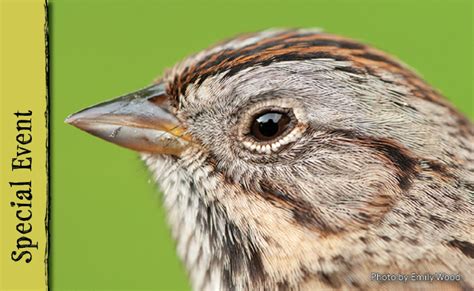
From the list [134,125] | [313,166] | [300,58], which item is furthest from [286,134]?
[134,125]

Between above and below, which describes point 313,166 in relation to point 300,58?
below

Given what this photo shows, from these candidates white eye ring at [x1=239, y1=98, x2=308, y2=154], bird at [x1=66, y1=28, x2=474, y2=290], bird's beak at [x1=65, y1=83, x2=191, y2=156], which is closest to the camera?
bird at [x1=66, y1=28, x2=474, y2=290]

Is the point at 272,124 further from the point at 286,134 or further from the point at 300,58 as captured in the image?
the point at 300,58

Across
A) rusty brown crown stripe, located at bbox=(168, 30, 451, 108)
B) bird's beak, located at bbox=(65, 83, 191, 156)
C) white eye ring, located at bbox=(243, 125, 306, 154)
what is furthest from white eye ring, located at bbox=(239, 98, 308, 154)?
bird's beak, located at bbox=(65, 83, 191, 156)

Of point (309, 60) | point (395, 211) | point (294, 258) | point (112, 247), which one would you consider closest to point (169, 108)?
point (309, 60)

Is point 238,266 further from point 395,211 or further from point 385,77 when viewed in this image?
point 385,77

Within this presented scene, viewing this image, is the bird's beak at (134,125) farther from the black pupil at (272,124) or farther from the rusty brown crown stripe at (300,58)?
the black pupil at (272,124)

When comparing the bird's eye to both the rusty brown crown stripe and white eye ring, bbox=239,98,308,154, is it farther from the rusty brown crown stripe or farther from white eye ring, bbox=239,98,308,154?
the rusty brown crown stripe

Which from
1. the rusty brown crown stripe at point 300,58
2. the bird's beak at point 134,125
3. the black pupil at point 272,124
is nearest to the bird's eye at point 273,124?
the black pupil at point 272,124
